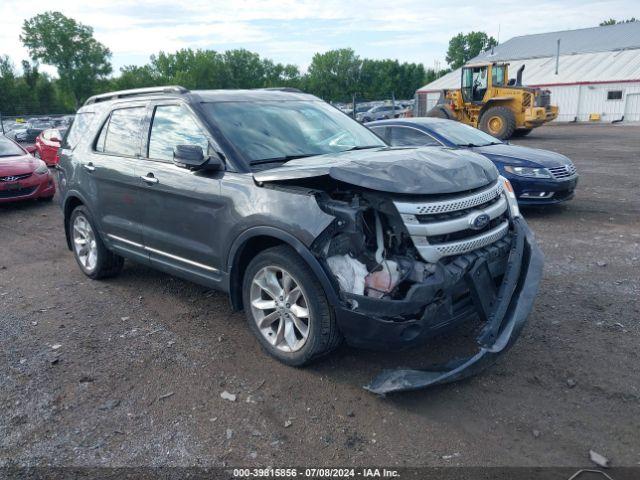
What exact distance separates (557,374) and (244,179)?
8.28 feet

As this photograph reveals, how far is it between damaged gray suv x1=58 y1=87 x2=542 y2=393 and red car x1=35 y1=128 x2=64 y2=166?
11.2 metres

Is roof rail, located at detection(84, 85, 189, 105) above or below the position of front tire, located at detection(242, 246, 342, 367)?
above

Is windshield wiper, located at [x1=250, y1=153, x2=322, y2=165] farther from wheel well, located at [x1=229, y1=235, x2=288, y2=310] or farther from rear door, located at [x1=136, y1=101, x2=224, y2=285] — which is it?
wheel well, located at [x1=229, y1=235, x2=288, y2=310]

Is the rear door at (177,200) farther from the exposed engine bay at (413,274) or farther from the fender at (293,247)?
the exposed engine bay at (413,274)

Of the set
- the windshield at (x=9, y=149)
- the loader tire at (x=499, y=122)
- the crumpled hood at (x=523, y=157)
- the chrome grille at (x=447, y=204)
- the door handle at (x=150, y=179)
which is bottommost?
the loader tire at (x=499, y=122)

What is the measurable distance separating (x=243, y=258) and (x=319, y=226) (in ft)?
2.90

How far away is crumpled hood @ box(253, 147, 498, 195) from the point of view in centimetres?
335

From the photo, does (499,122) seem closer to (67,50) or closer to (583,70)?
(583,70)

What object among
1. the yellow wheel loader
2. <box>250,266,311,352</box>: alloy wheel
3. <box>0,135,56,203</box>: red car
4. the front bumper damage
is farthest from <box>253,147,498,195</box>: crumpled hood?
the yellow wheel loader

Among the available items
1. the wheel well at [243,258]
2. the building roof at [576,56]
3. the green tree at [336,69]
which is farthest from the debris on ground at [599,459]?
the green tree at [336,69]

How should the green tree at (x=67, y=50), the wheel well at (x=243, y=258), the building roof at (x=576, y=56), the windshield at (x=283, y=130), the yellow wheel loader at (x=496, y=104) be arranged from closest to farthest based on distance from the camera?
1. the wheel well at (x=243, y=258)
2. the windshield at (x=283, y=130)
3. the yellow wheel loader at (x=496, y=104)
4. the building roof at (x=576, y=56)
5. the green tree at (x=67, y=50)

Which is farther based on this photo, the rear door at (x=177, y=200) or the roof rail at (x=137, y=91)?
the roof rail at (x=137, y=91)

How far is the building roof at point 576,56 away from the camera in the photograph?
37.8m

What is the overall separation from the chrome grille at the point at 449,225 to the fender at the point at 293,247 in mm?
591
